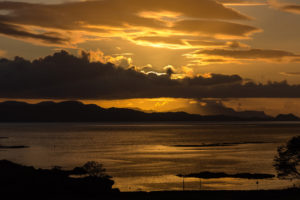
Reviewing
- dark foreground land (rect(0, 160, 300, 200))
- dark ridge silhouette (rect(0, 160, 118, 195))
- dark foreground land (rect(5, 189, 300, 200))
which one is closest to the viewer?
dark foreground land (rect(5, 189, 300, 200))

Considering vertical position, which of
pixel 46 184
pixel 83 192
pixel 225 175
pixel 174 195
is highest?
pixel 46 184

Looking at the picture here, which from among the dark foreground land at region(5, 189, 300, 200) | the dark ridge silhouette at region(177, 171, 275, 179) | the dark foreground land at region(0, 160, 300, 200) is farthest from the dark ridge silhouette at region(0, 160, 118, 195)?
the dark ridge silhouette at region(177, 171, 275, 179)

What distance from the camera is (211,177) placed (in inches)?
4225

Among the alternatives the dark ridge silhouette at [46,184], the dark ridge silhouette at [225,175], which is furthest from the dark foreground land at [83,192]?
the dark ridge silhouette at [225,175]

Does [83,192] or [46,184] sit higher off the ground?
[46,184]

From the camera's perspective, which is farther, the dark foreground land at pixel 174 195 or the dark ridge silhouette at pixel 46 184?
the dark ridge silhouette at pixel 46 184

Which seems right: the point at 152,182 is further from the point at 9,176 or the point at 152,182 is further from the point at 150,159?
the point at 150,159

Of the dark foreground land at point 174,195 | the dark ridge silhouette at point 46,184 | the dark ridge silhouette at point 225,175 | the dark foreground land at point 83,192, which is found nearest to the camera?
the dark foreground land at point 174,195

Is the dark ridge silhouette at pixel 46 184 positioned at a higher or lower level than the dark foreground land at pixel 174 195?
higher

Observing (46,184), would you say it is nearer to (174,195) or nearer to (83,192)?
(83,192)

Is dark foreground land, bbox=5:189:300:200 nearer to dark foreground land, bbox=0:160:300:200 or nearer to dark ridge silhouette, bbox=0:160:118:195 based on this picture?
dark foreground land, bbox=0:160:300:200

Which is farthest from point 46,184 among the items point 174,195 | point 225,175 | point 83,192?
point 225,175

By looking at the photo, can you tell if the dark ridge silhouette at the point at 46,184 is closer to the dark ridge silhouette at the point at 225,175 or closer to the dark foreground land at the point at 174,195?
the dark foreground land at the point at 174,195

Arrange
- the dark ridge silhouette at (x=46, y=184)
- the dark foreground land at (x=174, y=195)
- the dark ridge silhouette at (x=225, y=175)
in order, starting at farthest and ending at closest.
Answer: the dark ridge silhouette at (x=225, y=175) → the dark ridge silhouette at (x=46, y=184) → the dark foreground land at (x=174, y=195)
